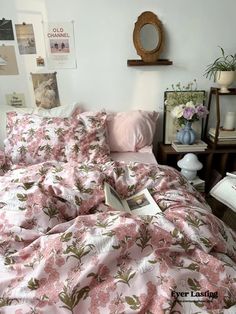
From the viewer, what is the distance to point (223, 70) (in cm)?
192

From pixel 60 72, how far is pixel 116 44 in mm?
509

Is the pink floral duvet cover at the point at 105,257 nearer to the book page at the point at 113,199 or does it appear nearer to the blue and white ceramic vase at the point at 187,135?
the book page at the point at 113,199

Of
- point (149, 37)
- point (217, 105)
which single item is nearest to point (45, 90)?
point (149, 37)

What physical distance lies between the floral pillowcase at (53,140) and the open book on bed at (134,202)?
1.76 feet

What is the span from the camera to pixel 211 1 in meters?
1.88

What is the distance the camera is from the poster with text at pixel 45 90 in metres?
2.06

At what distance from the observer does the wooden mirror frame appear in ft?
6.17

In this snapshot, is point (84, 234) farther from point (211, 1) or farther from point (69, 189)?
point (211, 1)

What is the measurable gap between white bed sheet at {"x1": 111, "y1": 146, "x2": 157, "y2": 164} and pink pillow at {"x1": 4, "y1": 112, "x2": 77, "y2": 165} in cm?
41

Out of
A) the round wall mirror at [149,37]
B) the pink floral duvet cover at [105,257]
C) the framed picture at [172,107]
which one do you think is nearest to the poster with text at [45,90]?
the round wall mirror at [149,37]

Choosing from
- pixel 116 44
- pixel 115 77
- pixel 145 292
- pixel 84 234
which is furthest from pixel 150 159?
pixel 145 292

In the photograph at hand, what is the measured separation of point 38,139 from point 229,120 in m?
1.52

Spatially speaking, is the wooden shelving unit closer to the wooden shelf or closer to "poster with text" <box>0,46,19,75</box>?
the wooden shelf

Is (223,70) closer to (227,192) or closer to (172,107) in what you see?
(172,107)
